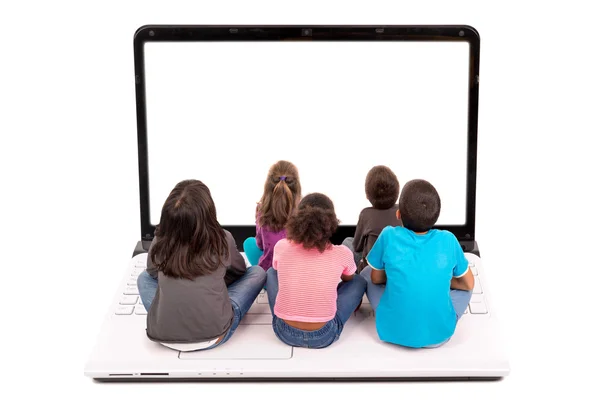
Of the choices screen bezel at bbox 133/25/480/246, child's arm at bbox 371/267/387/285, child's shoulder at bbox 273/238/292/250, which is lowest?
child's arm at bbox 371/267/387/285

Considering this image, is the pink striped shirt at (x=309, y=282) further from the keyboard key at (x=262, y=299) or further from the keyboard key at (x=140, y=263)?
the keyboard key at (x=140, y=263)

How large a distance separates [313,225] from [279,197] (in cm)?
63

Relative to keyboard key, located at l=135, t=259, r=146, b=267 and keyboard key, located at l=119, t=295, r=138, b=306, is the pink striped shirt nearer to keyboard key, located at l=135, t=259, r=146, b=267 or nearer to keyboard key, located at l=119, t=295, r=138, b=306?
keyboard key, located at l=119, t=295, r=138, b=306

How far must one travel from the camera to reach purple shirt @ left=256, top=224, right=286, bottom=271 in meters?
4.64

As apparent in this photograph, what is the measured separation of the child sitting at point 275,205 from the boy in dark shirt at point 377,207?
1.13ft

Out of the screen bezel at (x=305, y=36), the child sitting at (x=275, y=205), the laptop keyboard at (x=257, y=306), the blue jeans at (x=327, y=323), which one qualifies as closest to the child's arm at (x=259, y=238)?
the child sitting at (x=275, y=205)

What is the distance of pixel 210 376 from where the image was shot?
13.1 ft

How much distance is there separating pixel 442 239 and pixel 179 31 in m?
1.72

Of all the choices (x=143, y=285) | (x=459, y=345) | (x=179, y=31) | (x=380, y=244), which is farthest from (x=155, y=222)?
(x=459, y=345)

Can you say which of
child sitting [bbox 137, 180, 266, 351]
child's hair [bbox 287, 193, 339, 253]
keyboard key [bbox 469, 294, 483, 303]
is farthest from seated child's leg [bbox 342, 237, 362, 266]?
child sitting [bbox 137, 180, 266, 351]

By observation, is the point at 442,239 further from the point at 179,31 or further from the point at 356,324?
the point at 179,31

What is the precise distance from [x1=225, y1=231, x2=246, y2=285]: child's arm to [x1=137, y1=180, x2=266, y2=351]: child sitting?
13 centimetres

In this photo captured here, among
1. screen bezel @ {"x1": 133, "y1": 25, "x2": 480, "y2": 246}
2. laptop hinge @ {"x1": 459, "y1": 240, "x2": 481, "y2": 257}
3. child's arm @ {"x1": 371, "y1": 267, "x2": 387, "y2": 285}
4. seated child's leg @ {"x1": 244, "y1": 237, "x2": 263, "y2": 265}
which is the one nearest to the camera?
child's arm @ {"x1": 371, "y1": 267, "x2": 387, "y2": 285}

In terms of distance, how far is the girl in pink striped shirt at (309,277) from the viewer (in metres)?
4.06
